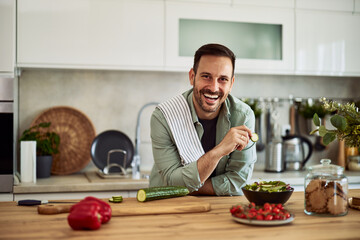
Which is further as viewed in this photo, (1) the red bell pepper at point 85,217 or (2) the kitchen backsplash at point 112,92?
(2) the kitchen backsplash at point 112,92

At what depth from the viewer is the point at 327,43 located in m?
3.70

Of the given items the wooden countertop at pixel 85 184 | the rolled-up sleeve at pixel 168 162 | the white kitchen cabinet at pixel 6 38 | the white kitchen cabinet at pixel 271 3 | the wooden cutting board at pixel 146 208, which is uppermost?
the white kitchen cabinet at pixel 271 3

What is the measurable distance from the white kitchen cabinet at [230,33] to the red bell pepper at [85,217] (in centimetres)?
203

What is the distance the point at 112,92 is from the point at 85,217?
234 centimetres

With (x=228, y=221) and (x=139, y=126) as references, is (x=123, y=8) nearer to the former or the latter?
(x=139, y=126)

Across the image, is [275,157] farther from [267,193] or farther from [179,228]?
[179,228]

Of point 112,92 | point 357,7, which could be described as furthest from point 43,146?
point 357,7

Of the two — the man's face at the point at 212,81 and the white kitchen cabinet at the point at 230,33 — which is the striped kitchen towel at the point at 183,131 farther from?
the white kitchen cabinet at the point at 230,33

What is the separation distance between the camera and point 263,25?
360 cm

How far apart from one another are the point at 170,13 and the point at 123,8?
1.12ft

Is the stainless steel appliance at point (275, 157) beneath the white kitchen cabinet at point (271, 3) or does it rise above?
beneath

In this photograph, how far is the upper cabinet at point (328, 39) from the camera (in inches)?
143

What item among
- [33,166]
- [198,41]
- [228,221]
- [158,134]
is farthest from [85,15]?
[228,221]

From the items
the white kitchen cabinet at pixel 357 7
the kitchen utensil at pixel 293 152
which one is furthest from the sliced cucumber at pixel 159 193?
the white kitchen cabinet at pixel 357 7
